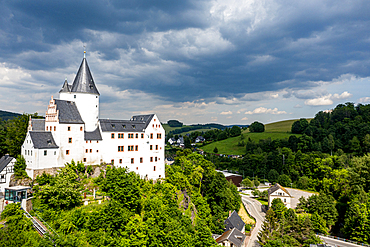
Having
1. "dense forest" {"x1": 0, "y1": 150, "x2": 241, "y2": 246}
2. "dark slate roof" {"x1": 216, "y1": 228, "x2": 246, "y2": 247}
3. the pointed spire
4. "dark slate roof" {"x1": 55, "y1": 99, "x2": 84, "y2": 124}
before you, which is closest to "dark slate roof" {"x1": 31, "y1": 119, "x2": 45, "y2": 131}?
"dark slate roof" {"x1": 55, "y1": 99, "x2": 84, "y2": 124}

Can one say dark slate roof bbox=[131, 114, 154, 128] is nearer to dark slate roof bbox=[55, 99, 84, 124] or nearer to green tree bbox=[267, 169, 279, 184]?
dark slate roof bbox=[55, 99, 84, 124]

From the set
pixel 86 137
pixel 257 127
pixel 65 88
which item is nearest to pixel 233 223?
pixel 86 137

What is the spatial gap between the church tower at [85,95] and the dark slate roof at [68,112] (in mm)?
1248

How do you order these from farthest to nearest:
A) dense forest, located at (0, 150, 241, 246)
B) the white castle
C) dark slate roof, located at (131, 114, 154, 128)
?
1. dark slate roof, located at (131, 114, 154, 128)
2. the white castle
3. dense forest, located at (0, 150, 241, 246)

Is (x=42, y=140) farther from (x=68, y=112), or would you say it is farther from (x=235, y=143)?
(x=235, y=143)

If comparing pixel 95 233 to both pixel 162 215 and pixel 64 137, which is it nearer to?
→ pixel 162 215

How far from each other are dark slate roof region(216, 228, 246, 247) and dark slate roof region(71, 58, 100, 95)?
43.5 meters

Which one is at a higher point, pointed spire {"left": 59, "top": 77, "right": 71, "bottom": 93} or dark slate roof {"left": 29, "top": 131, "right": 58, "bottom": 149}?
pointed spire {"left": 59, "top": 77, "right": 71, "bottom": 93}

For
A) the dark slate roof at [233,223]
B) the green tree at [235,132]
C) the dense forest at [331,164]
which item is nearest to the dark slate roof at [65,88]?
the dark slate roof at [233,223]

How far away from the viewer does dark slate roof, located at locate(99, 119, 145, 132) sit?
52.7m

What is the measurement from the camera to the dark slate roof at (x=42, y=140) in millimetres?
42356

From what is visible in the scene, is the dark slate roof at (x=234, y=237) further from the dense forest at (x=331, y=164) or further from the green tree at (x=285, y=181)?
the green tree at (x=285, y=181)

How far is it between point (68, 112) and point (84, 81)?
8.40m

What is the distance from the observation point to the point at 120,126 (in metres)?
54.5
